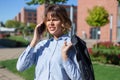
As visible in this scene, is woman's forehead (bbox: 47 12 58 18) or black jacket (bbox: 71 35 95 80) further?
woman's forehead (bbox: 47 12 58 18)

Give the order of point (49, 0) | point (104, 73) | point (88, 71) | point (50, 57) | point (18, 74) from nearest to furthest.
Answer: point (88, 71), point (50, 57), point (104, 73), point (18, 74), point (49, 0)

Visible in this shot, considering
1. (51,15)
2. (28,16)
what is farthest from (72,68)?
(28,16)

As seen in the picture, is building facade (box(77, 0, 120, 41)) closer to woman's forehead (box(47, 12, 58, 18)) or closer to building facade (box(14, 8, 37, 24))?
woman's forehead (box(47, 12, 58, 18))

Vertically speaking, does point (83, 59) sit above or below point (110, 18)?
above

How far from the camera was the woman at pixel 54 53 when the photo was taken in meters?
2.55

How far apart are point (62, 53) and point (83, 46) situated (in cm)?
19

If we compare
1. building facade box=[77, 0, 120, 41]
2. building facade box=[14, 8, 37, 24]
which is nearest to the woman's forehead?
building facade box=[77, 0, 120, 41]

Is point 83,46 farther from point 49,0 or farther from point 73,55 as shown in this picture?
point 49,0

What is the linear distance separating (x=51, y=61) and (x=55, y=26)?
A: 32cm

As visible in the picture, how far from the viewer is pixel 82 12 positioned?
57.6 metres

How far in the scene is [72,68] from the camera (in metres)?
2.54

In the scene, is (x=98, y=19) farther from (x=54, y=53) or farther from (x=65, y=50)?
(x=65, y=50)

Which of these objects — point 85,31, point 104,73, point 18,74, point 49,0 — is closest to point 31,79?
point 18,74

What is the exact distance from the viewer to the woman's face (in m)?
2.73
